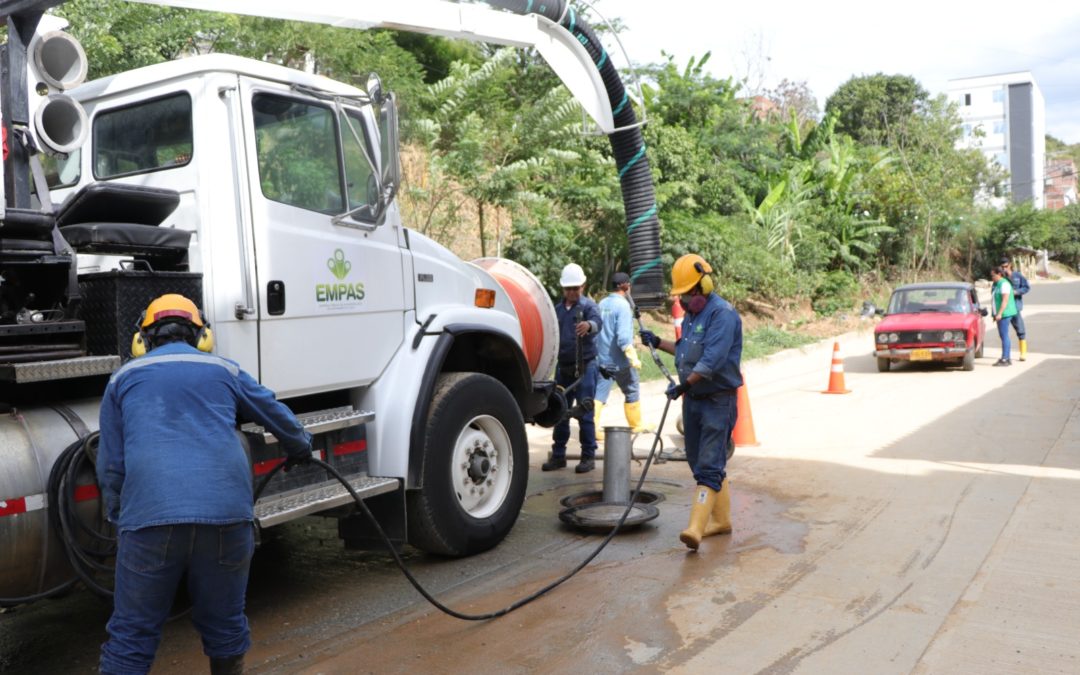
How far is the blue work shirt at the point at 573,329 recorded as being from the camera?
31.2 ft

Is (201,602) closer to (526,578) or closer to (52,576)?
(52,576)

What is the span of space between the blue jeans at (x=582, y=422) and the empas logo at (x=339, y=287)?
13.2ft

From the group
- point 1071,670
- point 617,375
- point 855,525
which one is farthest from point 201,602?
point 617,375

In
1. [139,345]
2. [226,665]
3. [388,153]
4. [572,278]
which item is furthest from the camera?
[572,278]

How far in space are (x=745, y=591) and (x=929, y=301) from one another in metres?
13.9

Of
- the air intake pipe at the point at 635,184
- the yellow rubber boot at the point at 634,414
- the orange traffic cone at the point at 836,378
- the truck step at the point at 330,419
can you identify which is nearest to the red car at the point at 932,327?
the orange traffic cone at the point at 836,378

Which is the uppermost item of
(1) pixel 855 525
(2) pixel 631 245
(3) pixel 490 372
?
(2) pixel 631 245

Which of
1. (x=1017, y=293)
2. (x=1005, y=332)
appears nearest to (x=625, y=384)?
(x=1005, y=332)

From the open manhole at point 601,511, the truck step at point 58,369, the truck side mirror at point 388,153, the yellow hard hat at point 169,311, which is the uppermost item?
the truck side mirror at point 388,153

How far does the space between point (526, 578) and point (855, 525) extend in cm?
258

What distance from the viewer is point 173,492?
3.63 m

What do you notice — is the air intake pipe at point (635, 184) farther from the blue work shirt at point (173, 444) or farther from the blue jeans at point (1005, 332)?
the blue jeans at point (1005, 332)

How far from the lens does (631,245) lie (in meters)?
8.73

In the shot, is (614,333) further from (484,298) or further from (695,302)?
(484,298)
